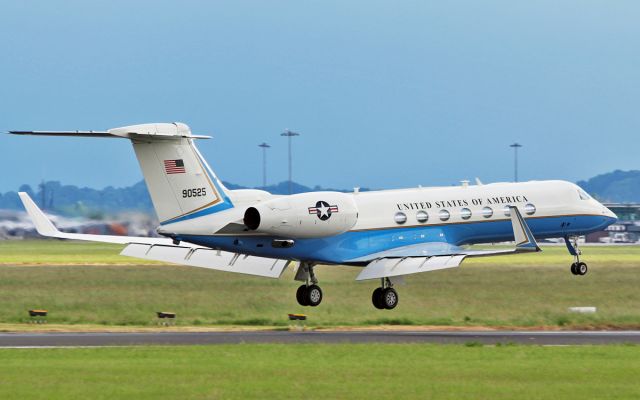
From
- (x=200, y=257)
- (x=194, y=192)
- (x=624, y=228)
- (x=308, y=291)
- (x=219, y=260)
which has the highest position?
(x=194, y=192)

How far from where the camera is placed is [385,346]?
3052cm

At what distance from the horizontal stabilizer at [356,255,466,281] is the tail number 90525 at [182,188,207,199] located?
6.11 meters

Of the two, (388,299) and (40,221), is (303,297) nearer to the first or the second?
(388,299)

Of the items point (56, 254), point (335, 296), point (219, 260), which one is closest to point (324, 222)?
point (219, 260)

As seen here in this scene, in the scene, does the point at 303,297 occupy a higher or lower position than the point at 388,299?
higher

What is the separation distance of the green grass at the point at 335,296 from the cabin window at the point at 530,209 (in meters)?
3.57

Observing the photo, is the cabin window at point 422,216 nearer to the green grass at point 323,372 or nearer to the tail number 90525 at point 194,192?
the tail number 90525 at point 194,192

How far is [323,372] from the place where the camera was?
24.7 metres

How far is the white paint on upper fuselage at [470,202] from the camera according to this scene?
41.1m

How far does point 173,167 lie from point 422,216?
28.9 ft

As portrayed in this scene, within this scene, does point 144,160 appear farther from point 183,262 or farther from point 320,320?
point 320,320

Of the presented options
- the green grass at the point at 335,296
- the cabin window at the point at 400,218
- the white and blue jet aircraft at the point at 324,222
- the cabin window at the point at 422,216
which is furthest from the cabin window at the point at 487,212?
the green grass at the point at 335,296

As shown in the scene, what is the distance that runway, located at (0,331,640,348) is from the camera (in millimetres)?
33000

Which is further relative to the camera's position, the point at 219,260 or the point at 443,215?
the point at 443,215
